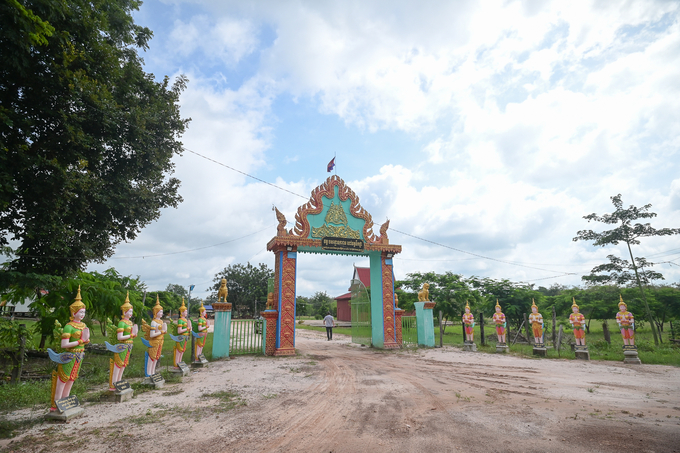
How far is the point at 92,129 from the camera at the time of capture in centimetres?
860

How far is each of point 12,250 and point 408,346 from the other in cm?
1334

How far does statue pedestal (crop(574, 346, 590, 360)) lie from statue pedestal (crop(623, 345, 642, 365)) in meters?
0.95

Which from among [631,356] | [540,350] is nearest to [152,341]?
[540,350]

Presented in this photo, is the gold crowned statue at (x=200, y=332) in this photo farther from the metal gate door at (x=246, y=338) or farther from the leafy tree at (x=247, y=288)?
the leafy tree at (x=247, y=288)

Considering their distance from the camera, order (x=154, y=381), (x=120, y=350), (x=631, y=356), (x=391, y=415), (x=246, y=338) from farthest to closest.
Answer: (x=246, y=338), (x=631, y=356), (x=154, y=381), (x=120, y=350), (x=391, y=415)

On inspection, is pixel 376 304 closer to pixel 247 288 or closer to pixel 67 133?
pixel 67 133

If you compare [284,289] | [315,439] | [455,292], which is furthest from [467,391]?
[455,292]

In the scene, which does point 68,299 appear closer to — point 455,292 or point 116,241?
point 116,241

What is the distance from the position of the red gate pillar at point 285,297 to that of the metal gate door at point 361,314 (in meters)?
3.68

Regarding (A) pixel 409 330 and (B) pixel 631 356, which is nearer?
(B) pixel 631 356

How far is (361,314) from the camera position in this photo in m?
15.4

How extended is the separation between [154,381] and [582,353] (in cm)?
1240

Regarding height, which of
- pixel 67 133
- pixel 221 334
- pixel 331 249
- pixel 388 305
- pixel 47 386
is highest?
pixel 67 133

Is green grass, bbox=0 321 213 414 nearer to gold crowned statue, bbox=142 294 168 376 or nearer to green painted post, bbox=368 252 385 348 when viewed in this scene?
gold crowned statue, bbox=142 294 168 376
